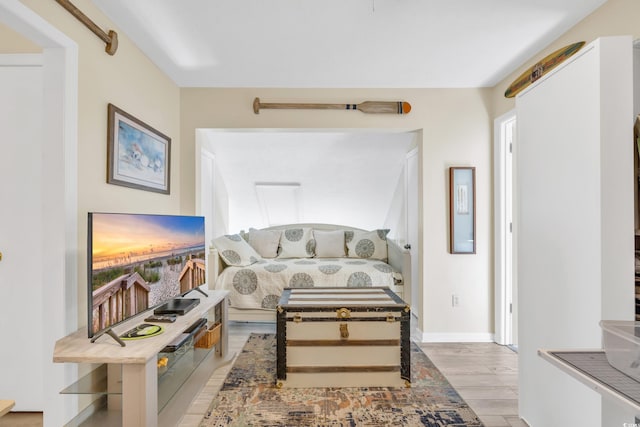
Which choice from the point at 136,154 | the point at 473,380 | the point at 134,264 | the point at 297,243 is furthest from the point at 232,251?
the point at 473,380

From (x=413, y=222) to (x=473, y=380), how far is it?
1675 millimetres

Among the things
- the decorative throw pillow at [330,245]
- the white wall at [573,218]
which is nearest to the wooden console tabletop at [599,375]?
the white wall at [573,218]

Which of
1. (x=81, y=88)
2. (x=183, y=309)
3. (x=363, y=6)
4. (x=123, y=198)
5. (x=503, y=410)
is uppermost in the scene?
(x=363, y=6)

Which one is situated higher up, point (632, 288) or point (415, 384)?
point (632, 288)

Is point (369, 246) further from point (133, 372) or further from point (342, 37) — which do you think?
point (133, 372)

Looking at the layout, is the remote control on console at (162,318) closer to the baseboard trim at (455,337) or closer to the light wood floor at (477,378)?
the light wood floor at (477,378)

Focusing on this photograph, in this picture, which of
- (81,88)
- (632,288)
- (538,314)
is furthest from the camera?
(81,88)

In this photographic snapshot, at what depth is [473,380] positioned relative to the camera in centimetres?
230

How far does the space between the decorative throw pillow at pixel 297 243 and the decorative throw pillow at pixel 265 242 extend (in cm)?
8

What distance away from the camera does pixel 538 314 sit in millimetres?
1658

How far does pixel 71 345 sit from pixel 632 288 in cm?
244

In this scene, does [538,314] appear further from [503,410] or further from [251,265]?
[251,265]

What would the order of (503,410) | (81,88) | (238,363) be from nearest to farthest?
(81,88) → (503,410) → (238,363)

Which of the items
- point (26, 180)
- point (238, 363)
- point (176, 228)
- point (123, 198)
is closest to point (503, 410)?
point (238, 363)
